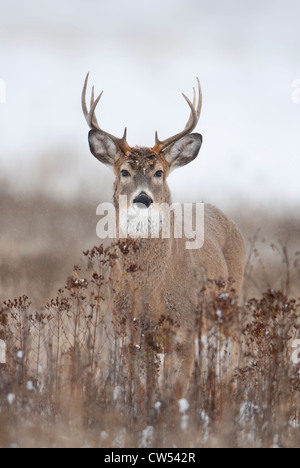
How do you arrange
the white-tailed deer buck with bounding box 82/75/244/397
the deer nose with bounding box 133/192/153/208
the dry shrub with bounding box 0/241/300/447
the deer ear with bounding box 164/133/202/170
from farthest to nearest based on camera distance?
the deer ear with bounding box 164/133/202/170
the deer nose with bounding box 133/192/153/208
the white-tailed deer buck with bounding box 82/75/244/397
the dry shrub with bounding box 0/241/300/447

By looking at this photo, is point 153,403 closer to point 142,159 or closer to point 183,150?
point 142,159

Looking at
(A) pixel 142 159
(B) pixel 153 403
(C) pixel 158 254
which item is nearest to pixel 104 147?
(A) pixel 142 159

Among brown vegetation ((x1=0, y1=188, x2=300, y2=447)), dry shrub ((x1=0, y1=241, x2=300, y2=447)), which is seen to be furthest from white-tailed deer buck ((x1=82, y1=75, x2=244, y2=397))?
dry shrub ((x1=0, y1=241, x2=300, y2=447))

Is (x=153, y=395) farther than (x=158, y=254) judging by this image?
No

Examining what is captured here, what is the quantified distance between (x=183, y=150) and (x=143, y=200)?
3.87 ft

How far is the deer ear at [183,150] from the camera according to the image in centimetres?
716

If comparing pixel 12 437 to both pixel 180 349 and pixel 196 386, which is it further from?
pixel 180 349

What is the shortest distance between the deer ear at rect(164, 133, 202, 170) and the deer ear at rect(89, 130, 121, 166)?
57 centimetres

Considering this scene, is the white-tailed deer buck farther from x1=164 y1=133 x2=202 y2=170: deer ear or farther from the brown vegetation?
the brown vegetation

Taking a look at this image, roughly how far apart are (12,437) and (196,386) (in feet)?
4.50

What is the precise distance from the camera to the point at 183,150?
7250 millimetres

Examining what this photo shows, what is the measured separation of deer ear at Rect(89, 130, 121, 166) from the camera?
274 inches
